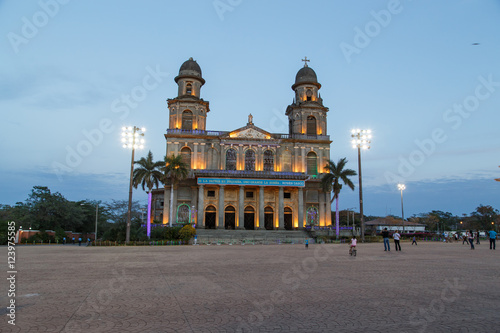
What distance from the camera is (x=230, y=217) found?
167ft

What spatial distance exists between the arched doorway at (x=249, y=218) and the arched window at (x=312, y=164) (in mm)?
10828

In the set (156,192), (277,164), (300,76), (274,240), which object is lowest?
(274,240)

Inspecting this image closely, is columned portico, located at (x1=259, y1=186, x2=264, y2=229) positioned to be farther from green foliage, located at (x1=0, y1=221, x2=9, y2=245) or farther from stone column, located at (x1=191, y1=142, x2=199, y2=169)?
green foliage, located at (x1=0, y1=221, x2=9, y2=245)

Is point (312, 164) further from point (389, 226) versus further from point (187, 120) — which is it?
point (389, 226)

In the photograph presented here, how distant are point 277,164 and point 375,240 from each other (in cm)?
1957

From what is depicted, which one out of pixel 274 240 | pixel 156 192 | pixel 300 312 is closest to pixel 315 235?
pixel 274 240

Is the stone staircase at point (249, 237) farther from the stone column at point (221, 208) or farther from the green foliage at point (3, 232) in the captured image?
the green foliage at point (3, 232)

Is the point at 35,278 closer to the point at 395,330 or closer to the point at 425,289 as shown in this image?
the point at 395,330

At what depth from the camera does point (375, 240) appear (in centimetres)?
3875

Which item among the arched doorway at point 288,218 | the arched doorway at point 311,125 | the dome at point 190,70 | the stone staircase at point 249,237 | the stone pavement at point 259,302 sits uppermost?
the dome at point 190,70

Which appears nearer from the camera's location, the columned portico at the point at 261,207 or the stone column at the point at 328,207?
the columned portico at the point at 261,207

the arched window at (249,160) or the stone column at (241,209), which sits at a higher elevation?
the arched window at (249,160)

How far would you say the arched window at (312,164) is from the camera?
5478cm

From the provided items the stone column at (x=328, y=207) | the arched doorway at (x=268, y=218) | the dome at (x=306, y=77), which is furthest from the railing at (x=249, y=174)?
the dome at (x=306, y=77)
